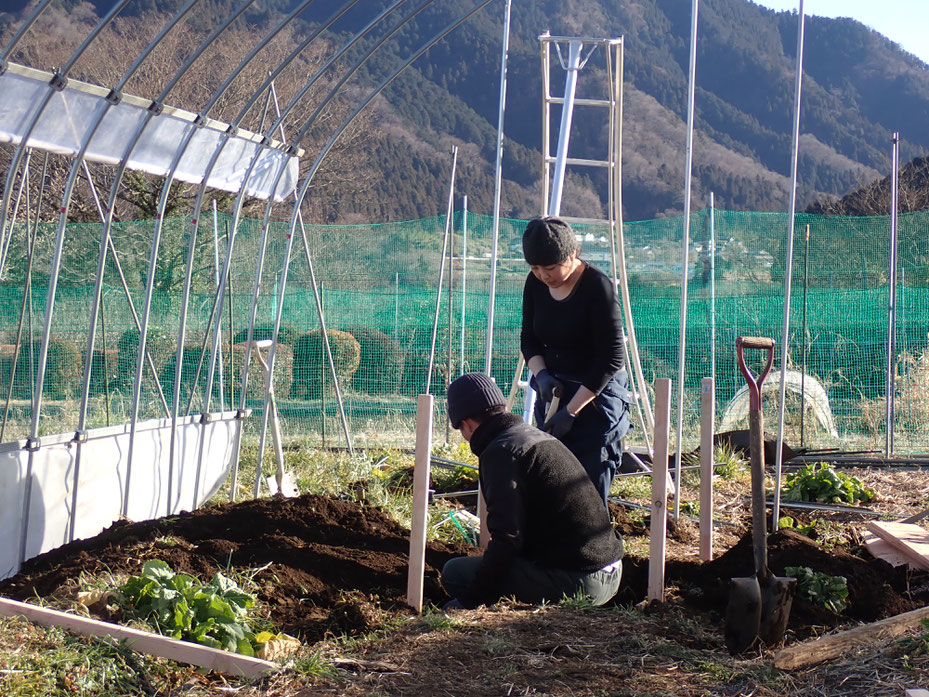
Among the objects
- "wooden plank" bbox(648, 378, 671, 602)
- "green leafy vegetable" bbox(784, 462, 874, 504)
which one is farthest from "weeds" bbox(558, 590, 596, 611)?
"green leafy vegetable" bbox(784, 462, 874, 504)

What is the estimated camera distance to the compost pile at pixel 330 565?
3.76 meters

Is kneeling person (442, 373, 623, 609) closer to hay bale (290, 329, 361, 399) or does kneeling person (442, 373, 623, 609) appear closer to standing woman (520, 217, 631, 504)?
standing woman (520, 217, 631, 504)

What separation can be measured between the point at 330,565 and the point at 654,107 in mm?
45455

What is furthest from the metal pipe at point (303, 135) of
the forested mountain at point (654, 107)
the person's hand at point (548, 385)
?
the forested mountain at point (654, 107)

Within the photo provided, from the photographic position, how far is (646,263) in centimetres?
1192

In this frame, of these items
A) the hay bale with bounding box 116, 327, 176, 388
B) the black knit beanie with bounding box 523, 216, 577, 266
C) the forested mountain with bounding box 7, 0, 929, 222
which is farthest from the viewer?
the forested mountain with bounding box 7, 0, 929, 222

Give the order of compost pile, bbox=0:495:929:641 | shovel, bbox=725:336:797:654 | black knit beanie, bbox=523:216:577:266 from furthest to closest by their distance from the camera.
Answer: black knit beanie, bbox=523:216:577:266, compost pile, bbox=0:495:929:641, shovel, bbox=725:336:797:654

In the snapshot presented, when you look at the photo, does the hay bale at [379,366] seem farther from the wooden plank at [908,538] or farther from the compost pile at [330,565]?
the wooden plank at [908,538]

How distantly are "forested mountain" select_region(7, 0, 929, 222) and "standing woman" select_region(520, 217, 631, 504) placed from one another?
25.7m

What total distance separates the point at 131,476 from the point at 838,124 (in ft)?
175

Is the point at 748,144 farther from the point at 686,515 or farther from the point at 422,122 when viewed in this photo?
the point at 686,515

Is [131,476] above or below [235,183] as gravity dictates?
below

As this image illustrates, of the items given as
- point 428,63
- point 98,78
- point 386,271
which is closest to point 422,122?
point 428,63

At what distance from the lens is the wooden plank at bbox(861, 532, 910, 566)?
4527 millimetres
